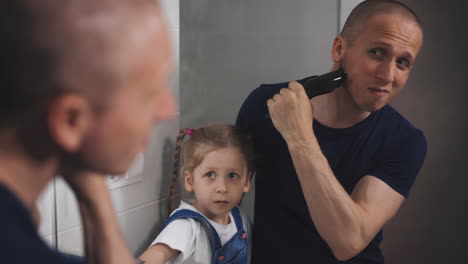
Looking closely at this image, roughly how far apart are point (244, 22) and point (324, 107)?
0.28 m

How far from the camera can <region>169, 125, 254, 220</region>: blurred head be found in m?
1.07

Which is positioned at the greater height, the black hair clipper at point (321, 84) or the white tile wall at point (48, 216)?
the black hair clipper at point (321, 84)

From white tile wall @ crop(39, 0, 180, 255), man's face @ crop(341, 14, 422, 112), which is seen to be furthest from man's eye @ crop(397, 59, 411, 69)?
white tile wall @ crop(39, 0, 180, 255)

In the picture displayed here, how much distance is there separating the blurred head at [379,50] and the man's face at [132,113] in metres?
0.84

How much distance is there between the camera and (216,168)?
3.55 feet

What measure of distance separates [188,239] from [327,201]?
0.98 ft

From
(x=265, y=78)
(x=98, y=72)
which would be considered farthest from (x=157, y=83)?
(x=265, y=78)

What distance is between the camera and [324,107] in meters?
1.16

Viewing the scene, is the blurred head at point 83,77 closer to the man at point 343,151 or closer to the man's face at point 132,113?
the man's face at point 132,113

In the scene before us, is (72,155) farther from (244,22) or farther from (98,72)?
(244,22)

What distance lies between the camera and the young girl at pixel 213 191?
3.30ft

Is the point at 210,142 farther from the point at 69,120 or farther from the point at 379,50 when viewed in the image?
the point at 69,120

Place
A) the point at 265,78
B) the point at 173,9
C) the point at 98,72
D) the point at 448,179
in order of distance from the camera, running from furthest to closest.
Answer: the point at 448,179 < the point at 265,78 < the point at 173,9 < the point at 98,72

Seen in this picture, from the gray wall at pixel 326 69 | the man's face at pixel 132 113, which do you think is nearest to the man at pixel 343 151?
the gray wall at pixel 326 69
